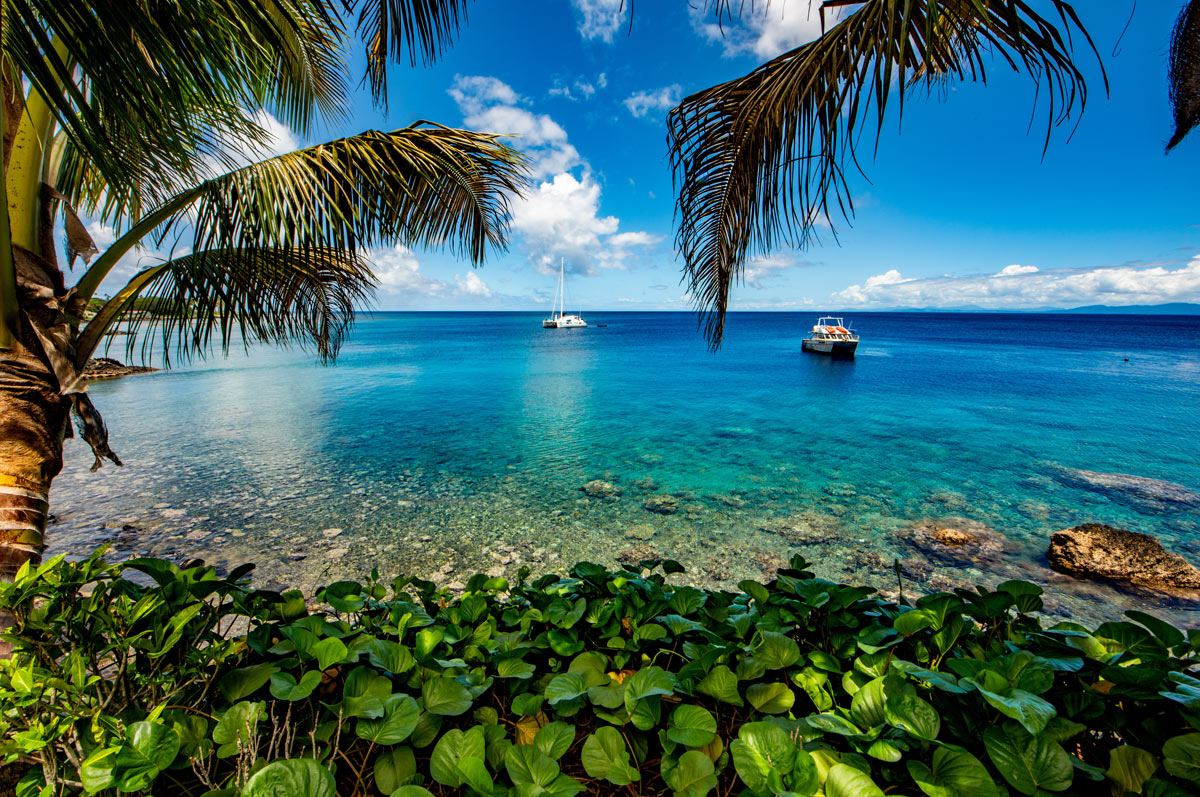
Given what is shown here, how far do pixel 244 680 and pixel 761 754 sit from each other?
4.76 ft

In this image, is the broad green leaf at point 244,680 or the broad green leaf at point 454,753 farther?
the broad green leaf at point 244,680

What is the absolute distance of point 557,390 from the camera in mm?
23547

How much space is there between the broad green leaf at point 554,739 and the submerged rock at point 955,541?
7.41 metres

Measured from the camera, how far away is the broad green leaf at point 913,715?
1.11 metres

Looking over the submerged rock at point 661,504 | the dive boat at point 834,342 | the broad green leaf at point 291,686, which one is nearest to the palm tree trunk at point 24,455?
the broad green leaf at point 291,686

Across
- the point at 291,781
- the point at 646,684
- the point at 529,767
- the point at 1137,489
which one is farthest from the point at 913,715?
the point at 1137,489

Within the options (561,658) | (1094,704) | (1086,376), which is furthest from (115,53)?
(1086,376)

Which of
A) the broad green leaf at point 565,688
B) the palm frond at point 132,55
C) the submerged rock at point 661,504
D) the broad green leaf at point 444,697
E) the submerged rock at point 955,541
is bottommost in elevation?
the submerged rock at point 955,541

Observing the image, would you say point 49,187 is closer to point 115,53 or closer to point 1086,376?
point 115,53

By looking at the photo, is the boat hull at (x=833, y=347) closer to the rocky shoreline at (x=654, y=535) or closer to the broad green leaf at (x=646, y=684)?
the rocky shoreline at (x=654, y=535)

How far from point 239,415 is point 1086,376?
47747 millimetres

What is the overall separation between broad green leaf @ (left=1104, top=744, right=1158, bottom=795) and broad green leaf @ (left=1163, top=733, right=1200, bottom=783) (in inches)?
1.2

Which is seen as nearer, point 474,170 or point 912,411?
point 474,170

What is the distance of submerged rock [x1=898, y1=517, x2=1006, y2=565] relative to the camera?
22.1 ft
